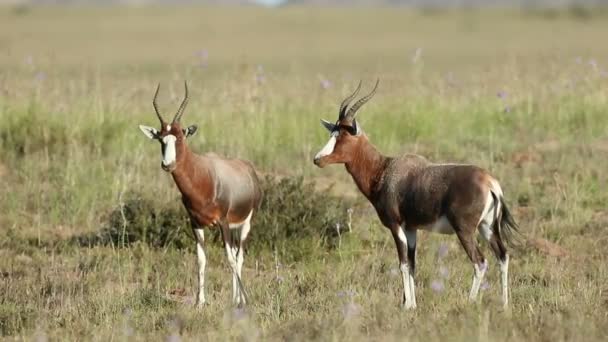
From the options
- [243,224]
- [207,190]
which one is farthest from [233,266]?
[207,190]

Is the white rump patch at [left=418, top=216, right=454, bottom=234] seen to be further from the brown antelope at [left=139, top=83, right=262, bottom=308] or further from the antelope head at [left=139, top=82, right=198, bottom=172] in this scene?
the antelope head at [left=139, top=82, right=198, bottom=172]

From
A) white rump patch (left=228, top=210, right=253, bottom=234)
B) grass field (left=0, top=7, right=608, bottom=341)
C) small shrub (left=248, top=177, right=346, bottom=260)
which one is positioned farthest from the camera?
small shrub (left=248, top=177, right=346, bottom=260)

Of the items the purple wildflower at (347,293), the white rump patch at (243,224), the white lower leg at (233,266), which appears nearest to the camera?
the purple wildflower at (347,293)

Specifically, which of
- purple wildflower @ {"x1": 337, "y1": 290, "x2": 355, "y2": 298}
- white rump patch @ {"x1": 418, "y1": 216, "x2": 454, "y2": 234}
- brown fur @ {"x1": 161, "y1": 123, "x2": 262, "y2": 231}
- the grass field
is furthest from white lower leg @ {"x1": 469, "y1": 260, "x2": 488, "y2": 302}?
brown fur @ {"x1": 161, "y1": 123, "x2": 262, "y2": 231}

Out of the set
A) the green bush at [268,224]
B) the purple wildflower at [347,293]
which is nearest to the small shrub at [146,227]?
the green bush at [268,224]

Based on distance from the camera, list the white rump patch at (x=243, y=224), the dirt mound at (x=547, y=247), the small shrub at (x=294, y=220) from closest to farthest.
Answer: the white rump patch at (x=243, y=224) → the dirt mound at (x=547, y=247) → the small shrub at (x=294, y=220)

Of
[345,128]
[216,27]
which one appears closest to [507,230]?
[345,128]

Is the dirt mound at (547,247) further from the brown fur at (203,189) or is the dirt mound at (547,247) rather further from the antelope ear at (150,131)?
the antelope ear at (150,131)

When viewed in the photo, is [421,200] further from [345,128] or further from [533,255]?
[533,255]

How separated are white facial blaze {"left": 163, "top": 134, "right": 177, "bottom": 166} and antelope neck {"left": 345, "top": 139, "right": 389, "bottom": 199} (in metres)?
1.54

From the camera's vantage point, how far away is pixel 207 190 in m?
8.66

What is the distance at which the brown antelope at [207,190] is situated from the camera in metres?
8.38

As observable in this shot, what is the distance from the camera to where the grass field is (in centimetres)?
753

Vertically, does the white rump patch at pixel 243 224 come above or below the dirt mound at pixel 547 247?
above
